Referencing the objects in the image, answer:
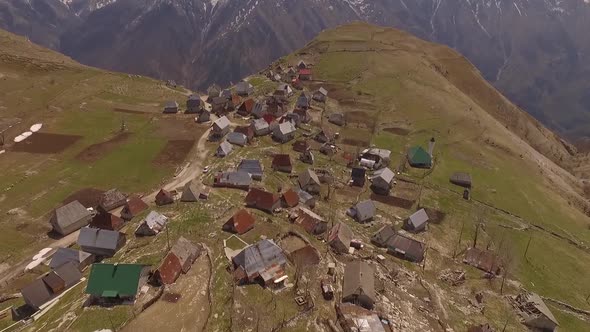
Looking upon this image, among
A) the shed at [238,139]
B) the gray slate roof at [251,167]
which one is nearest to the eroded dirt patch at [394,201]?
the gray slate roof at [251,167]

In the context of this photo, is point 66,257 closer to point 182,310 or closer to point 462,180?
point 182,310

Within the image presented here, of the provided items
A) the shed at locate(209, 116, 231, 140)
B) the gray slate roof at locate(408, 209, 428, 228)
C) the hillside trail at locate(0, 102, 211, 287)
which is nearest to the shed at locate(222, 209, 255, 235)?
the hillside trail at locate(0, 102, 211, 287)

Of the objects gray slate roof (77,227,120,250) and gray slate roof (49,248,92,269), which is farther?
gray slate roof (77,227,120,250)

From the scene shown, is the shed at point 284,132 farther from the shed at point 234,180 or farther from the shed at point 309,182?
the shed at point 234,180

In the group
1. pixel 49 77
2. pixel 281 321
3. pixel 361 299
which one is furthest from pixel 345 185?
pixel 49 77

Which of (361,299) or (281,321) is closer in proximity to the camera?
(281,321)

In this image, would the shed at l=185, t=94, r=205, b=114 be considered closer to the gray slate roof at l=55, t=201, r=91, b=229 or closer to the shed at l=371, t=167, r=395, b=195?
the gray slate roof at l=55, t=201, r=91, b=229

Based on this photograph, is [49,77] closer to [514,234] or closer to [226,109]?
[226,109]
